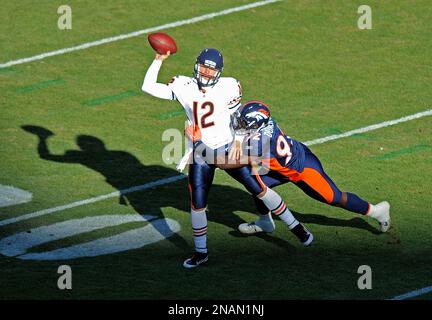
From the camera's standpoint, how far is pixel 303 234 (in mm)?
11930

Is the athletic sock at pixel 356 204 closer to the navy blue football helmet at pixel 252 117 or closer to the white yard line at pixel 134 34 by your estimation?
the navy blue football helmet at pixel 252 117

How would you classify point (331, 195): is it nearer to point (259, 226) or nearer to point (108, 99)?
point (259, 226)

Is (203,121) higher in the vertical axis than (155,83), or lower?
lower

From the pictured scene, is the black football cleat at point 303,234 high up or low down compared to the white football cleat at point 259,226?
down

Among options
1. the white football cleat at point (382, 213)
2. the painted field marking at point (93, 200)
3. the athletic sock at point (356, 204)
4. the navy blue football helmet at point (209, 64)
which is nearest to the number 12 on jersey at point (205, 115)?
the navy blue football helmet at point (209, 64)

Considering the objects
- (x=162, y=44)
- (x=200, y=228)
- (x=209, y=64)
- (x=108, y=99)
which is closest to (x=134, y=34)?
(x=108, y=99)

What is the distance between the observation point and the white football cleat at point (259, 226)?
12383 millimetres

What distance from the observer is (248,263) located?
1167 centimetres

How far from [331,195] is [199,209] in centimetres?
141

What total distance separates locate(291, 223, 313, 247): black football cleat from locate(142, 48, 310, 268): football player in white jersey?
0.33 m

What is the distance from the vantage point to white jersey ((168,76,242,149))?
465 inches

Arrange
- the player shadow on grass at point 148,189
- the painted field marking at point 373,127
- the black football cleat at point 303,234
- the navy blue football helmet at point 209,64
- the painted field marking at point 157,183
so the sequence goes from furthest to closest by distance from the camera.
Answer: the painted field marking at point 373,127 → the painted field marking at point 157,183 → the player shadow on grass at point 148,189 → the black football cleat at point 303,234 → the navy blue football helmet at point 209,64

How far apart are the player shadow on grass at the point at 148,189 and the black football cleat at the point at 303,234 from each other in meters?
0.18

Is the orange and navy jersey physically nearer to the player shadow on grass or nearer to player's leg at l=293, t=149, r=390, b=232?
player's leg at l=293, t=149, r=390, b=232
